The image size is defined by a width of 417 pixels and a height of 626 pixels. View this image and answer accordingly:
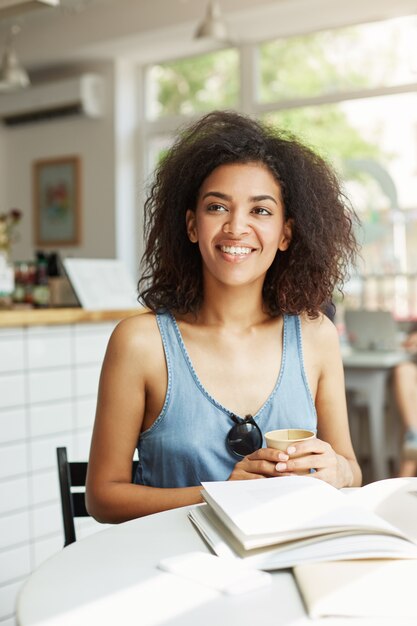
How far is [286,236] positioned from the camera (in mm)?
1604

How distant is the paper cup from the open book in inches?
2.7

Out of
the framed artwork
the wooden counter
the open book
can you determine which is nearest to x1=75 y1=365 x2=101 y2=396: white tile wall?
the wooden counter

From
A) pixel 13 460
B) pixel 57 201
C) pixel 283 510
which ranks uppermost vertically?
pixel 57 201

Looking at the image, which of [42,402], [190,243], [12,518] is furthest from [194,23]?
[190,243]

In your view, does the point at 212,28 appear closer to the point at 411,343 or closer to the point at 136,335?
the point at 411,343

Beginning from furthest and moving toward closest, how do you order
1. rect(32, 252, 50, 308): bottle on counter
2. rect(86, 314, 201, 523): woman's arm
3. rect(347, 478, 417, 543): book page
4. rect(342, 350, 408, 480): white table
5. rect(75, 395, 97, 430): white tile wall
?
rect(342, 350, 408, 480): white table < rect(32, 252, 50, 308): bottle on counter < rect(75, 395, 97, 430): white tile wall < rect(86, 314, 201, 523): woman's arm < rect(347, 478, 417, 543): book page

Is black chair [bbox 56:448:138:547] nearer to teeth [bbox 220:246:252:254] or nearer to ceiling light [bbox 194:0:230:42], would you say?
teeth [bbox 220:246:252:254]

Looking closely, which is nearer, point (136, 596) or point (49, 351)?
point (136, 596)

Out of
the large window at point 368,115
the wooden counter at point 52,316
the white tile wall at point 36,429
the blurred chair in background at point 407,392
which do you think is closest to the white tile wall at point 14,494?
the white tile wall at point 36,429

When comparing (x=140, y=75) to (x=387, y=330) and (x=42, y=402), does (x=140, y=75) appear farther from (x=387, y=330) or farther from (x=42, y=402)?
(x=42, y=402)

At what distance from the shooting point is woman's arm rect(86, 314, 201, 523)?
4.52 feet

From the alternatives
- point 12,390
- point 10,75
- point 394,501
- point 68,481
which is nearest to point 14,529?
point 12,390

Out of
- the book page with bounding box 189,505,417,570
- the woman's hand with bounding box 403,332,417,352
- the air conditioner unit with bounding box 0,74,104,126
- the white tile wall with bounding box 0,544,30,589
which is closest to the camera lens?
the book page with bounding box 189,505,417,570

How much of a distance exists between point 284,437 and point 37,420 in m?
1.77
